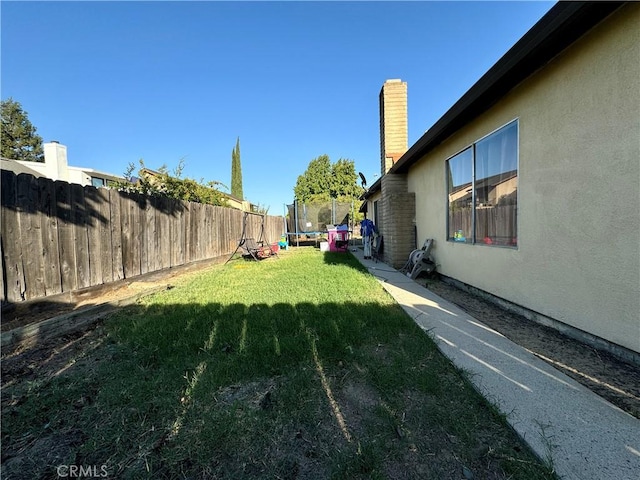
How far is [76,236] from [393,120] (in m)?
8.08

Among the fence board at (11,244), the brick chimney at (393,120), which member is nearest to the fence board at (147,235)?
the fence board at (11,244)

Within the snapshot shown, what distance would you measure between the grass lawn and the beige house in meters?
1.55

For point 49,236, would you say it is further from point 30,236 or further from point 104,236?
point 104,236

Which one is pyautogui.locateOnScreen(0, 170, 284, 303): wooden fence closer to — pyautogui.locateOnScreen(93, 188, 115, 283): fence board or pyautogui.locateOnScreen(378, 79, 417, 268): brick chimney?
pyautogui.locateOnScreen(93, 188, 115, 283): fence board

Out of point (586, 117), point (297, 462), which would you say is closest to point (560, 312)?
point (586, 117)

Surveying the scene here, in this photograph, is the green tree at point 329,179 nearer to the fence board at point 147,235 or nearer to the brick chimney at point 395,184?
the brick chimney at point 395,184

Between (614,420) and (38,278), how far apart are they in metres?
5.68

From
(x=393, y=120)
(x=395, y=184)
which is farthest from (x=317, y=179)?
(x=395, y=184)

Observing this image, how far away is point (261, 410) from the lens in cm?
180

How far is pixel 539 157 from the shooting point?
10.4ft

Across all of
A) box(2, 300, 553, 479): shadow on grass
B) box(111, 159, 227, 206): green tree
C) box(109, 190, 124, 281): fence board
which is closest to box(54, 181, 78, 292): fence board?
box(109, 190, 124, 281): fence board

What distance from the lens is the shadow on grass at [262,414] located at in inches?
55.6

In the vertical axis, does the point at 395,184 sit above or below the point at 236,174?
below

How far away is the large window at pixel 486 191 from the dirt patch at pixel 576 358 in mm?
1054
